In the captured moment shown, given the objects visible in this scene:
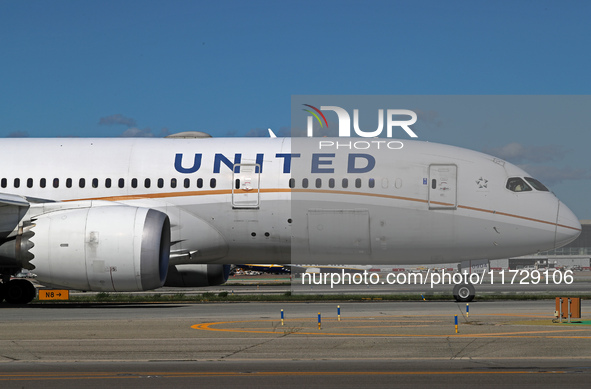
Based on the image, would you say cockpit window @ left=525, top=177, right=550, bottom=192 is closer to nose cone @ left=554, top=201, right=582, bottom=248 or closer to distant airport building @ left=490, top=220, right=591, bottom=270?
nose cone @ left=554, top=201, right=582, bottom=248

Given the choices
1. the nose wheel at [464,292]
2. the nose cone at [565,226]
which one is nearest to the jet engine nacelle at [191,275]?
the nose wheel at [464,292]

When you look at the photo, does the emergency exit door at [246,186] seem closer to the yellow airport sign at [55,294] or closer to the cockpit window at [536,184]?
the cockpit window at [536,184]

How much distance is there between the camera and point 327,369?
11.8 metres

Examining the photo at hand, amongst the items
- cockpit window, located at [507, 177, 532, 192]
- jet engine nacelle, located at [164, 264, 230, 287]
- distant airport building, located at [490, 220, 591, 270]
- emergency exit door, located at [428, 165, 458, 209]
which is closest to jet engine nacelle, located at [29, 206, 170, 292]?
jet engine nacelle, located at [164, 264, 230, 287]

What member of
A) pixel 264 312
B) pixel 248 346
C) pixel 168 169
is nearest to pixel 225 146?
pixel 168 169

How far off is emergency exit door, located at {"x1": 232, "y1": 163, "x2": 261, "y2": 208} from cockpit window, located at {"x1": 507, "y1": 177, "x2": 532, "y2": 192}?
8026 mm

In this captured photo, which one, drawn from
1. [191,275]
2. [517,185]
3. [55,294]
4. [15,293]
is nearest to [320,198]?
[191,275]

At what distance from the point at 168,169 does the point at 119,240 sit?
348 centimetres

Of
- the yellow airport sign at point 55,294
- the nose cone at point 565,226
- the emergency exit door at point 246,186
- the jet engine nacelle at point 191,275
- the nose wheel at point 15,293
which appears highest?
the emergency exit door at point 246,186

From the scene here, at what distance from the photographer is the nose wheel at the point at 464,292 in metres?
24.5

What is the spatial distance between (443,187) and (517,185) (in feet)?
7.71

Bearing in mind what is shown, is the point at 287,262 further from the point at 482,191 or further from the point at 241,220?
the point at 482,191

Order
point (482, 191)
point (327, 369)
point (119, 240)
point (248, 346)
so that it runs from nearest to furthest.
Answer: point (327, 369) < point (248, 346) < point (119, 240) < point (482, 191)

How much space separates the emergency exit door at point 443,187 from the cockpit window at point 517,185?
67.4 inches
